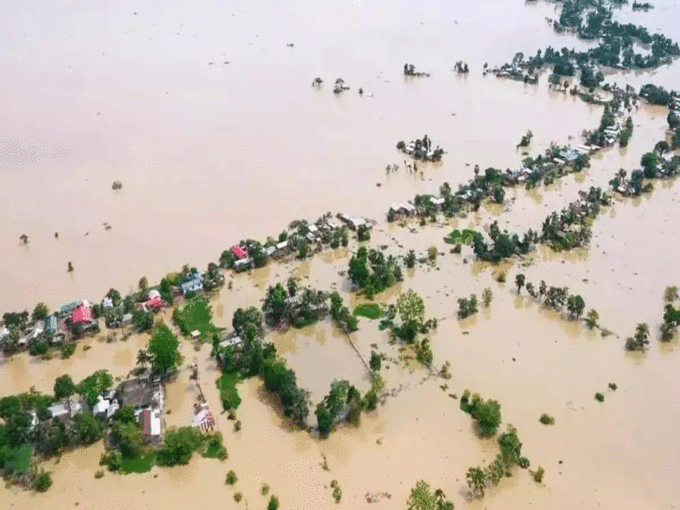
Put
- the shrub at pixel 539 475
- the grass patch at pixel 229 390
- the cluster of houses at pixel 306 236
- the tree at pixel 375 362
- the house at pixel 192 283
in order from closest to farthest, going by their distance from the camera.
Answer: the shrub at pixel 539 475 < the grass patch at pixel 229 390 < the tree at pixel 375 362 < the house at pixel 192 283 < the cluster of houses at pixel 306 236

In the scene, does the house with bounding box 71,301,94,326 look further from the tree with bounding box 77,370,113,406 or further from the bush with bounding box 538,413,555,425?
the bush with bounding box 538,413,555,425

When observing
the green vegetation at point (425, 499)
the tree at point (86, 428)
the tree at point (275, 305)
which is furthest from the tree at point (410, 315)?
the tree at point (86, 428)

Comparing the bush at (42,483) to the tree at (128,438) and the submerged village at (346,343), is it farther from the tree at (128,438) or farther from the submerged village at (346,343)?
the tree at (128,438)

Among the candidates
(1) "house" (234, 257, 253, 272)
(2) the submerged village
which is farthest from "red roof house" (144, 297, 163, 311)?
(1) "house" (234, 257, 253, 272)

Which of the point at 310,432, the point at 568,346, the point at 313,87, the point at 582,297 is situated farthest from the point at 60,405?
the point at 313,87

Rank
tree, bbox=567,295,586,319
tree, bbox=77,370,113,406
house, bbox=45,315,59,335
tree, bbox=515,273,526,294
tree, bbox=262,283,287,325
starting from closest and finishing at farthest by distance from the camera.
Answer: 1. tree, bbox=77,370,113,406
2. house, bbox=45,315,59,335
3. tree, bbox=262,283,287,325
4. tree, bbox=567,295,586,319
5. tree, bbox=515,273,526,294

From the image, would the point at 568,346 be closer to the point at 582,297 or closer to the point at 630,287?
the point at 582,297
